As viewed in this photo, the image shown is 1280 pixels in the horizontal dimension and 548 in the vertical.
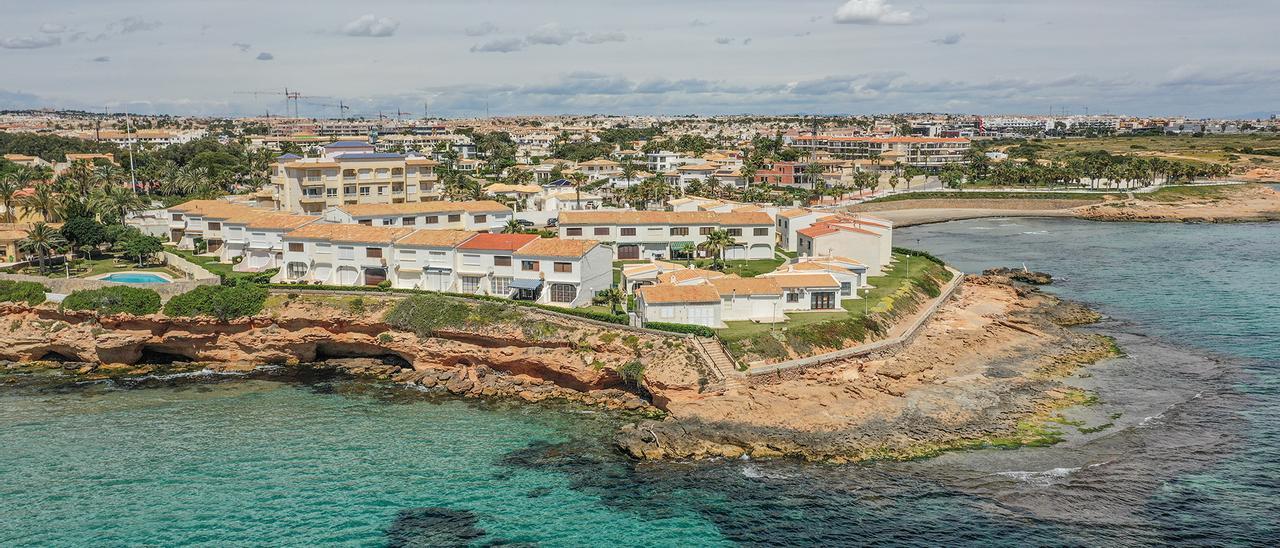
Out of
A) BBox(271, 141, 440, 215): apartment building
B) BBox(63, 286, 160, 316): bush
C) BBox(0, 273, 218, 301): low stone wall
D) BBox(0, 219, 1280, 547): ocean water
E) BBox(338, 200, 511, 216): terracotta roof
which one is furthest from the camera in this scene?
BBox(271, 141, 440, 215): apartment building

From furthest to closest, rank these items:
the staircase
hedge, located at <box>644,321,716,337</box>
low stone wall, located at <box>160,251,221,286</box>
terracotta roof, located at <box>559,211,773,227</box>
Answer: terracotta roof, located at <box>559,211,773,227</box> → low stone wall, located at <box>160,251,221,286</box> → hedge, located at <box>644,321,716,337</box> → the staircase

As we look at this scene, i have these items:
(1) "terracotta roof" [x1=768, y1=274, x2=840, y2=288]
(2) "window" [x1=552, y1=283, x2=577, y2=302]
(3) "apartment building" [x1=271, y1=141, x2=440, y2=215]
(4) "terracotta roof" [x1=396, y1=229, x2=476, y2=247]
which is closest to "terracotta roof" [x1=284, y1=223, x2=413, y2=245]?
(4) "terracotta roof" [x1=396, y1=229, x2=476, y2=247]

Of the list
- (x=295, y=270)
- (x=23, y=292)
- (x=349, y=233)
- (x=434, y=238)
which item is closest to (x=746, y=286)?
(x=434, y=238)

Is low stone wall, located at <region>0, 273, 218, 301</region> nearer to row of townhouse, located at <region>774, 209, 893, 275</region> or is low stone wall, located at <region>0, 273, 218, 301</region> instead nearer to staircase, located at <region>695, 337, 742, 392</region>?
staircase, located at <region>695, 337, 742, 392</region>

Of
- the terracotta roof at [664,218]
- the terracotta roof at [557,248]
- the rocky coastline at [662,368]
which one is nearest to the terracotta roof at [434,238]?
the terracotta roof at [557,248]

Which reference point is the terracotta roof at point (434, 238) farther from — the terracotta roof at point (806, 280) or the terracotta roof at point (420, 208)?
the terracotta roof at point (806, 280)

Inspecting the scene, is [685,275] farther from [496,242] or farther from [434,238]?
[434,238]
